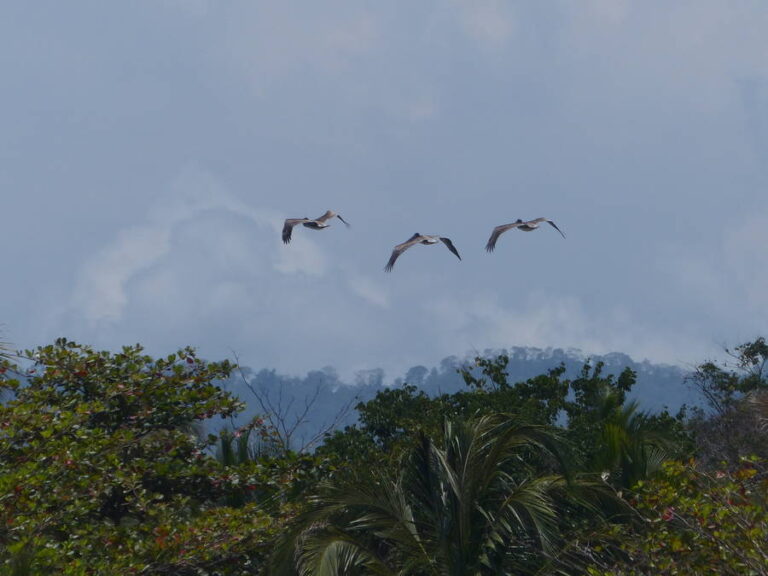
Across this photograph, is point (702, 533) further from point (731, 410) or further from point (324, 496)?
point (731, 410)

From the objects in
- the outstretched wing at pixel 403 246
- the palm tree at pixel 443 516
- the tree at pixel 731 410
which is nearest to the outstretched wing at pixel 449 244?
the outstretched wing at pixel 403 246

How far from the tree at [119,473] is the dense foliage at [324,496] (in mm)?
25

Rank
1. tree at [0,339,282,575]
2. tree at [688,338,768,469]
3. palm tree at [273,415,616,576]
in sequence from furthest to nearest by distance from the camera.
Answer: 1. tree at [688,338,768,469]
2. tree at [0,339,282,575]
3. palm tree at [273,415,616,576]

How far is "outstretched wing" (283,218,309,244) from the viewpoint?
14.3 meters

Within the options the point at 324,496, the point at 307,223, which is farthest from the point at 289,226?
the point at 324,496

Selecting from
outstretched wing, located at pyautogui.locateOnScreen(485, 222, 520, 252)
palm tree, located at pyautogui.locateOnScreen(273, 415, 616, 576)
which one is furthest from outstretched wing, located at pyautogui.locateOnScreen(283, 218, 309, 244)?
palm tree, located at pyautogui.locateOnScreen(273, 415, 616, 576)

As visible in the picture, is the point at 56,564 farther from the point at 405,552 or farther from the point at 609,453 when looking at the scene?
the point at 609,453

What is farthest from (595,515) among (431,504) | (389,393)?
(389,393)

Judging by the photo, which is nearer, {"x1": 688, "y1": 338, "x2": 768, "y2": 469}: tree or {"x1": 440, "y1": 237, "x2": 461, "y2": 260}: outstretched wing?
{"x1": 440, "y1": 237, "x2": 461, "y2": 260}: outstretched wing

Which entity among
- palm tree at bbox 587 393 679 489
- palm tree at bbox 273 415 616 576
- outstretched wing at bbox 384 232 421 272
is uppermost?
outstretched wing at bbox 384 232 421 272

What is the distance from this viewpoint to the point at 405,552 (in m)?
9.95

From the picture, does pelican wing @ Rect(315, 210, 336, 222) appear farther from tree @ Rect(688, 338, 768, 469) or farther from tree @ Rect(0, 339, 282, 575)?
tree @ Rect(688, 338, 768, 469)

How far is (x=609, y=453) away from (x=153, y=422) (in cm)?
598

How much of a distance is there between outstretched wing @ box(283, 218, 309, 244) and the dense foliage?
2038 millimetres
